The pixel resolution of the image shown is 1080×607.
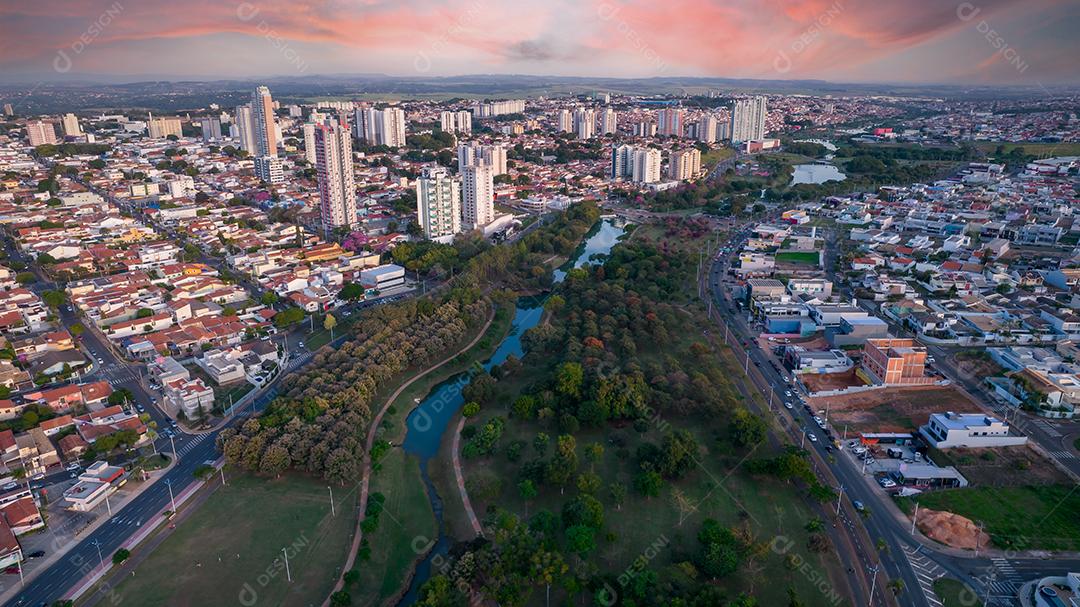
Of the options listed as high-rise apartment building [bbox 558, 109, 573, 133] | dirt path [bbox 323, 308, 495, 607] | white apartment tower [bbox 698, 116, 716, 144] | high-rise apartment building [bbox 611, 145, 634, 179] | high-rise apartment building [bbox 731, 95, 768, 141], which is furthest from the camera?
high-rise apartment building [bbox 558, 109, 573, 133]

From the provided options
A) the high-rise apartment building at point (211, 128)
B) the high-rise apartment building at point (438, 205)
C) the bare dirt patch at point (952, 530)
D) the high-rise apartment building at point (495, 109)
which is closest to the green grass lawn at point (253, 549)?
the bare dirt patch at point (952, 530)

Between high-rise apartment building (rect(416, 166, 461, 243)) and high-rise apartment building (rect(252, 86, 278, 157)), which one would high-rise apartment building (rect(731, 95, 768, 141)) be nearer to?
high-rise apartment building (rect(416, 166, 461, 243))

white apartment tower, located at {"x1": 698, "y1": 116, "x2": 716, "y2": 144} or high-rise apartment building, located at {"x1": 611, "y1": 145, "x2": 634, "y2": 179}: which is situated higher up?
white apartment tower, located at {"x1": 698, "y1": 116, "x2": 716, "y2": 144}

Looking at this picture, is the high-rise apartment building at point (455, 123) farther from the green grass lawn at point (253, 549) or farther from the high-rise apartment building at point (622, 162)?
the green grass lawn at point (253, 549)

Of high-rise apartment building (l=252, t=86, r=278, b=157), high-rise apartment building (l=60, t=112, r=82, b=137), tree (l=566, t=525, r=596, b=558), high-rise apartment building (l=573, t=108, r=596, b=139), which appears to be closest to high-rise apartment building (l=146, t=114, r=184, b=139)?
high-rise apartment building (l=60, t=112, r=82, b=137)

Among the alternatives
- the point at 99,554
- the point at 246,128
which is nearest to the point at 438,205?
the point at 99,554

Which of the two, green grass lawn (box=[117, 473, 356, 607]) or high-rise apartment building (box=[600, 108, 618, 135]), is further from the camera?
high-rise apartment building (box=[600, 108, 618, 135])

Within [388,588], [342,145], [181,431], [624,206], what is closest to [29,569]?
[181,431]
